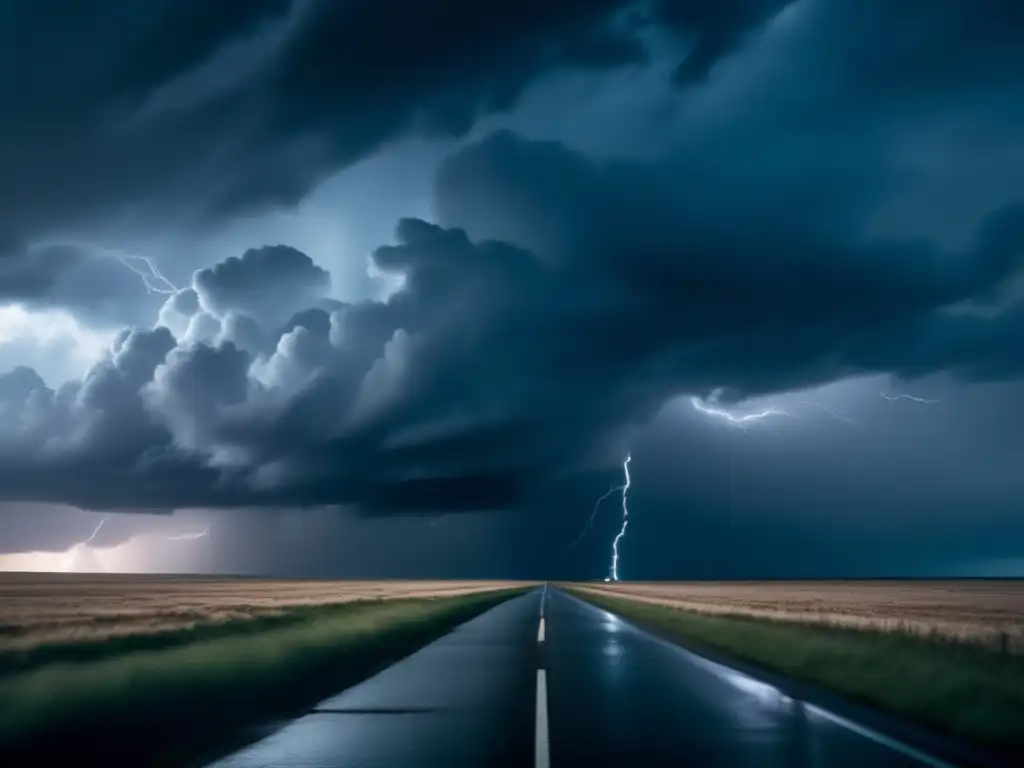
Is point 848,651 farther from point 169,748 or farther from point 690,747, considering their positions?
point 169,748

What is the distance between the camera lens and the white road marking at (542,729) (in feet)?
30.7

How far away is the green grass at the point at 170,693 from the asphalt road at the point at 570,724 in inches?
33.1

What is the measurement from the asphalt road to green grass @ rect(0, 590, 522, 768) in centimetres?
84

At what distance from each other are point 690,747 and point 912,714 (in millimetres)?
4624

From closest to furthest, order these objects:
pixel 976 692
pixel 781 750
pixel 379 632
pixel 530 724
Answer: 1. pixel 781 750
2. pixel 530 724
3. pixel 976 692
4. pixel 379 632

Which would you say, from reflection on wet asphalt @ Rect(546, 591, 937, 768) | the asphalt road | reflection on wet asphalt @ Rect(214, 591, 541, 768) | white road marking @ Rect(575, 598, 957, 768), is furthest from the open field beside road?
reflection on wet asphalt @ Rect(214, 591, 541, 768)

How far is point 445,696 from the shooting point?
15.0 metres

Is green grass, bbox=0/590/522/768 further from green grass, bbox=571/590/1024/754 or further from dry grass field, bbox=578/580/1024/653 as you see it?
dry grass field, bbox=578/580/1024/653

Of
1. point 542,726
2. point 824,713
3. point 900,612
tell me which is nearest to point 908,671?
point 824,713

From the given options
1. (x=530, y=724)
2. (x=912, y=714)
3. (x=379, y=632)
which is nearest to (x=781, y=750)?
(x=530, y=724)

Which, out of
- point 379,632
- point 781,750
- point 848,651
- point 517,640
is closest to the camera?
point 781,750

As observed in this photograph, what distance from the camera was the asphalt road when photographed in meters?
9.55

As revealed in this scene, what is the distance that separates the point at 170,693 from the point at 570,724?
665 cm

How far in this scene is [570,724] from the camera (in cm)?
1186
